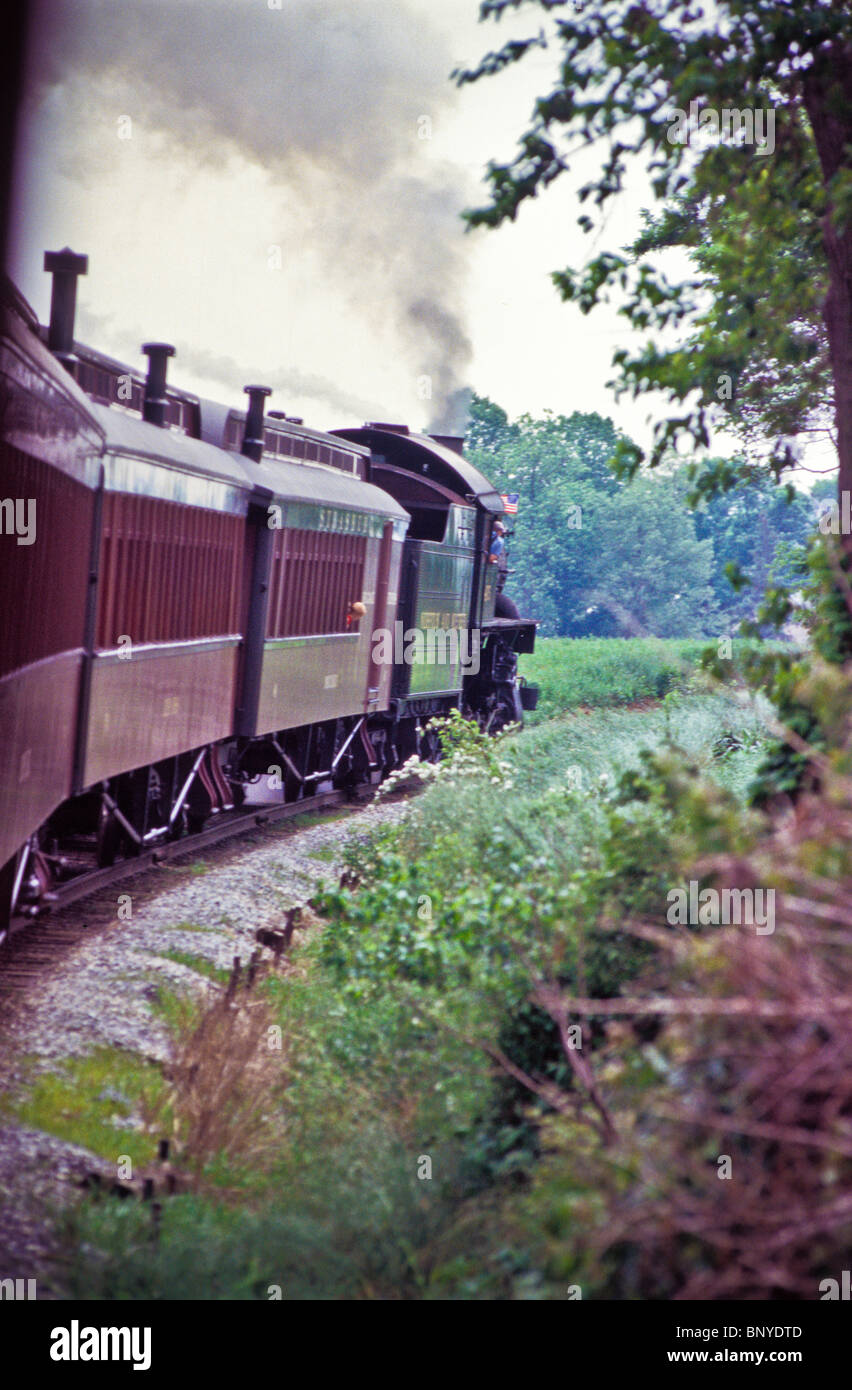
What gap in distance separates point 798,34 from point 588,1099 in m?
4.39

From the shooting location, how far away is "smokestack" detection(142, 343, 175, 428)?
36.1 feet

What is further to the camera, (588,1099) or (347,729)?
(347,729)

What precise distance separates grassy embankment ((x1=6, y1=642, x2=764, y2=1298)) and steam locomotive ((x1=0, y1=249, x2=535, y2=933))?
1.58 m

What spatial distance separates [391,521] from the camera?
1820 cm

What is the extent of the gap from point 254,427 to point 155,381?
2870 mm

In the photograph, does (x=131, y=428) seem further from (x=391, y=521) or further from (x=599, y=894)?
(x=391, y=521)

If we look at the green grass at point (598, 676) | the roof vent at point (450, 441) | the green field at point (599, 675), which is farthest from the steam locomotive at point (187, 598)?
the green field at point (599, 675)

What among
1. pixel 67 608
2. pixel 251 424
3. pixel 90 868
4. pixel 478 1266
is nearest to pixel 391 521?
pixel 251 424

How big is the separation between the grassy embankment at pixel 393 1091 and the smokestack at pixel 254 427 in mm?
5340

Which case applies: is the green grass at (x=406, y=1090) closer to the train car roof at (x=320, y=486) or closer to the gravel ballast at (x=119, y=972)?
the gravel ballast at (x=119, y=972)

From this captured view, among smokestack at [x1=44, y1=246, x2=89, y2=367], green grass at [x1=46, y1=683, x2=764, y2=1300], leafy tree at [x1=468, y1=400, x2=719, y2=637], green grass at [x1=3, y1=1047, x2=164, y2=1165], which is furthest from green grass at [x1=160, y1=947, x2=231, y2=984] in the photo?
leafy tree at [x1=468, y1=400, x2=719, y2=637]

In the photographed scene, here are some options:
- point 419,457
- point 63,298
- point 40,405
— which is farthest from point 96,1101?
point 419,457

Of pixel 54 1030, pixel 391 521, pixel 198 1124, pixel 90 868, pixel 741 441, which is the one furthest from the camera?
pixel 741 441

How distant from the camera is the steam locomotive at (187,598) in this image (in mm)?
6902
